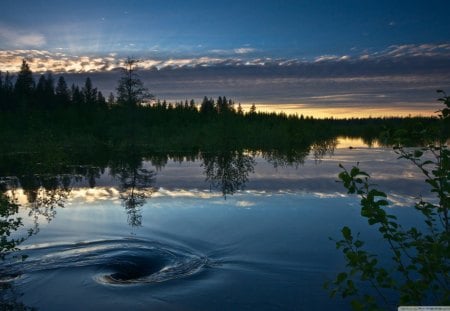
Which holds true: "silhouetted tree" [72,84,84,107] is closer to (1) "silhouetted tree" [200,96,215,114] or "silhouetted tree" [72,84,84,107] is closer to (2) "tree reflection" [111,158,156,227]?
(1) "silhouetted tree" [200,96,215,114]

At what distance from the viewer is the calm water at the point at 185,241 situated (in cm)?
891

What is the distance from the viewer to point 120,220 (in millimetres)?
15320

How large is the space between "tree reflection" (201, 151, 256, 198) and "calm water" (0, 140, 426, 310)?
0.52ft

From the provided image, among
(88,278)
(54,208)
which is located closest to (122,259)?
(88,278)

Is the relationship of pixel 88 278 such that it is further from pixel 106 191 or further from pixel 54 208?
pixel 106 191

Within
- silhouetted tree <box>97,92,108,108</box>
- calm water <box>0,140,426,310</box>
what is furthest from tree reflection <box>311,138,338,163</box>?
silhouetted tree <box>97,92,108,108</box>

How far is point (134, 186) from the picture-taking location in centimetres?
2250

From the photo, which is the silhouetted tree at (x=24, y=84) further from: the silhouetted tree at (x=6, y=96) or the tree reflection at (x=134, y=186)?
the tree reflection at (x=134, y=186)

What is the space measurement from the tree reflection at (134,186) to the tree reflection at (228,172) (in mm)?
3228

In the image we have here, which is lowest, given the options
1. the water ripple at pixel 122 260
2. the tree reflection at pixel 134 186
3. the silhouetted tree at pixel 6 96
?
the water ripple at pixel 122 260

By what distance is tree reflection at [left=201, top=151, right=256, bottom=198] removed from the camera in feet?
71.4

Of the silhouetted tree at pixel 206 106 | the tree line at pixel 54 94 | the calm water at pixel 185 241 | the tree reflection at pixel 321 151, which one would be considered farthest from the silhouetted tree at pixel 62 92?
the calm water at pixel 185 241

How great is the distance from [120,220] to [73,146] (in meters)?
36.0

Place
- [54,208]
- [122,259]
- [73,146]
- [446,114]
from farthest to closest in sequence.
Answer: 1. [73,146]
2. [54,208]
3. [122,259]
4. [446,114]
